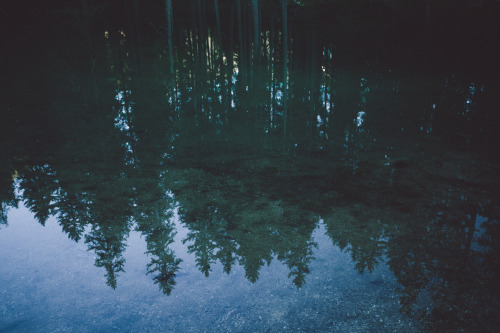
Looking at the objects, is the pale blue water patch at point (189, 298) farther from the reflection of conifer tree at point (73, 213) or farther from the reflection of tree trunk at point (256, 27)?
the reflection of tree trunk at point (256, 27)

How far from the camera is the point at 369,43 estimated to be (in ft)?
143

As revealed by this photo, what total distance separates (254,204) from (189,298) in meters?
2.85

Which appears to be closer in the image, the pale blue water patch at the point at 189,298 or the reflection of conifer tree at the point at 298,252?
the pale blue water patch at the point at 189,298

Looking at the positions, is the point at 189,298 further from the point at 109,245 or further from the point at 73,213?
the point at 73,213

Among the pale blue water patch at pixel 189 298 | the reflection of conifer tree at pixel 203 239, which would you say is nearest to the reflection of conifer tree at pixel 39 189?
the pale blue water patch at pixel 189 298

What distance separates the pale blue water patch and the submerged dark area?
0.09 feet

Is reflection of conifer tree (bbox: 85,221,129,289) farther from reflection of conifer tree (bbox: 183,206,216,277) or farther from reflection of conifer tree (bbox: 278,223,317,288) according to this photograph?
reflection of conifer tree (bbox: 278,223,317,288)

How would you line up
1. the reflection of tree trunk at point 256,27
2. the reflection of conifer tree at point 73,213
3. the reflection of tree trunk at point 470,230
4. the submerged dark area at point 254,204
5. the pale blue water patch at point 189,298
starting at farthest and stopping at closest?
the reflection of tree trunk at point 256,27 < the reflection of conifer tree at point 73,213 < the reflection of tree trunk at point 470,230 < the submerged dark area at point 254,204 < the pale blue water patch at point 189,298

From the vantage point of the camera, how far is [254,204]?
705cm

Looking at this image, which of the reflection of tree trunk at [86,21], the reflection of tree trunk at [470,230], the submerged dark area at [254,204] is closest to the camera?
the submerged dark area at [254,204]

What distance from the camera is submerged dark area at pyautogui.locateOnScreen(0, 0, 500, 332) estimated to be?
14.6ft

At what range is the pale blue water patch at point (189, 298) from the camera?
4184mm

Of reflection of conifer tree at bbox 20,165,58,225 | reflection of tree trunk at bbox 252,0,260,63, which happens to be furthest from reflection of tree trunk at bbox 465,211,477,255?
reflection of tree trunk at bbox 252,0,260,63

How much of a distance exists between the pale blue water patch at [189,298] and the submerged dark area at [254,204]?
A: 27 mm
